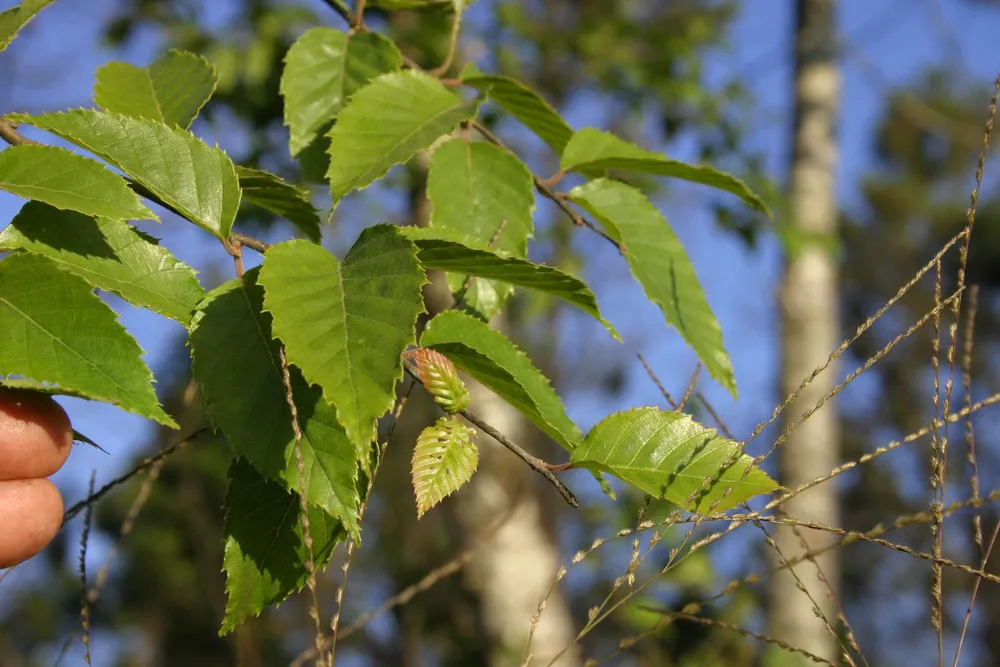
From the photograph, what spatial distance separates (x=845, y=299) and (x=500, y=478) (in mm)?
16166

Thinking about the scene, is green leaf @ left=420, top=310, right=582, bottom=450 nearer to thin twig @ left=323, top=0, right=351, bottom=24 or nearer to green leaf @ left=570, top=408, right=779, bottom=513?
green leaf @ left=570, top=408, right=779, bottom=513

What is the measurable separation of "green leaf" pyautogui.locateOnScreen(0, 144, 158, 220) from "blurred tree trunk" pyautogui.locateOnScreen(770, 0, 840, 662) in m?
3.24

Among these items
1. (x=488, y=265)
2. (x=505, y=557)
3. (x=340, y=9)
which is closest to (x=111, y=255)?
(x=488, y=265)

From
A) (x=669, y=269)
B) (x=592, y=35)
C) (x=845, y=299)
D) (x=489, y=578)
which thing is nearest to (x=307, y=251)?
(x=669, y=269)

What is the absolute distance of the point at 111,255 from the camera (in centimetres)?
67

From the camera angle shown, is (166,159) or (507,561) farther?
(507,561)

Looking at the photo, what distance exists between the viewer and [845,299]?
17.7m

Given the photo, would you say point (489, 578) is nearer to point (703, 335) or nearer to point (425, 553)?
point (703, 335)

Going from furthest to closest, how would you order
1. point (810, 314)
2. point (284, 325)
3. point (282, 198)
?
point (810, 314) → point (282, 198) → point (284, 325)

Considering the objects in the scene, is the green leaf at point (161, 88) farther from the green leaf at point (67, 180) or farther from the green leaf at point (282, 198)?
the green leaf at point (67, 180)

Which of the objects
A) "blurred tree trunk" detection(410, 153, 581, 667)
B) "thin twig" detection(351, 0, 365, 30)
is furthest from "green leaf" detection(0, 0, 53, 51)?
"blurred tree trunk" detection(410, 153, 581, 667)

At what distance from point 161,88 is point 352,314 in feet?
1.56

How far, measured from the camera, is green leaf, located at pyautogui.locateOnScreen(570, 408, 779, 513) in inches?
26.0

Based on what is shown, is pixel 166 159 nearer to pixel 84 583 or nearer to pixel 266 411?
pixel 266 411
